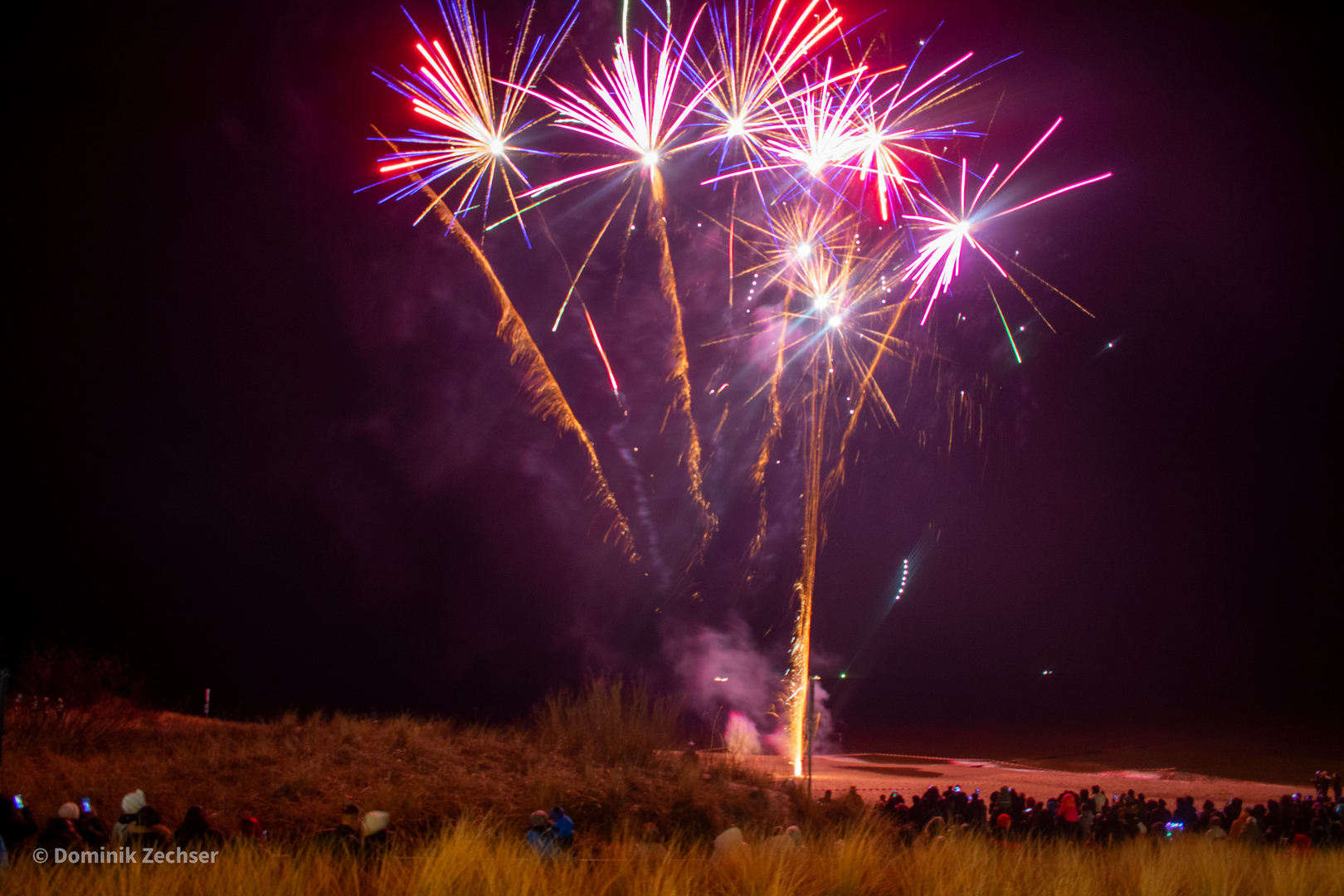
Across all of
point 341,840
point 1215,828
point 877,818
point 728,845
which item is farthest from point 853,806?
point 341,840

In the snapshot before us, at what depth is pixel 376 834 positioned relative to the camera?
7223 millimetres

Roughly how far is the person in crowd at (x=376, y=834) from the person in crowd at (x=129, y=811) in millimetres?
2223

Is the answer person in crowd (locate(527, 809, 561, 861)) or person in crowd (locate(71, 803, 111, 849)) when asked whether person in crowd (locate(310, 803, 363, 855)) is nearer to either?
person in crowd (locate(527, 809, 561, 861))

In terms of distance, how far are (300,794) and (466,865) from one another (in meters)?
4.76

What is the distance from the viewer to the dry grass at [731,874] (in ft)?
16.9

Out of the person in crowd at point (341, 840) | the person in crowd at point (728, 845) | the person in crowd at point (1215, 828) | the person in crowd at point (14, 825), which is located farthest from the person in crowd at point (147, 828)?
the person in crowd at point (1215, 828)

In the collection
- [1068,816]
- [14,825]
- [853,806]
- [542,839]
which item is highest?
[542,839]

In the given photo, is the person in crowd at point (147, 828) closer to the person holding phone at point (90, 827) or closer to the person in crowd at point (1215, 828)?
the person holding phone at point (90, 827)

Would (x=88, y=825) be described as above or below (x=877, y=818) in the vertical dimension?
above

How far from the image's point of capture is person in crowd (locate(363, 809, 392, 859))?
270 inches

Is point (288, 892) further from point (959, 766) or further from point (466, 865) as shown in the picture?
point (959, 766)

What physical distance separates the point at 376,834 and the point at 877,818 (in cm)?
623

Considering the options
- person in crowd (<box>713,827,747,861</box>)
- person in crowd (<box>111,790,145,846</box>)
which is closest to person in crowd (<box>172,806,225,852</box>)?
person in crowd (<box>111,790,145,846</box>)

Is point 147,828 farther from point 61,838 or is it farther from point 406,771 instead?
point 406,771
